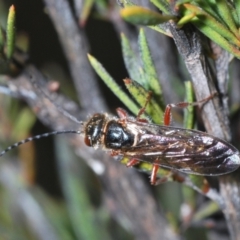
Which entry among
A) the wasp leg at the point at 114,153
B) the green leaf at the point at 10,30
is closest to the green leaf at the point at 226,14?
the green leaf at the point at 10,30

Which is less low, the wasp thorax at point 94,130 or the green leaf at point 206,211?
the wasp thorax at point 94,130

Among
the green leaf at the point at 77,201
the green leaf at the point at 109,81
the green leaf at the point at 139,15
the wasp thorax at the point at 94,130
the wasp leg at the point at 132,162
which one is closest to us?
the green leaf at the point at 139,15

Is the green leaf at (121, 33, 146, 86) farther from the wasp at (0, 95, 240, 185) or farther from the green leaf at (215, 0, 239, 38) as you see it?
the green leaf at (215, 0, 239, 38)

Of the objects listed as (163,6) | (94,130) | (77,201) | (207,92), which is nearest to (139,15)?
(163,6)

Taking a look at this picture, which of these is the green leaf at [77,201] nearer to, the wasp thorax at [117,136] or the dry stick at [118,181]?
the dry stick at [118,181]

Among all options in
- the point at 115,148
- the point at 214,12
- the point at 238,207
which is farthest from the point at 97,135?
the point at 214,12

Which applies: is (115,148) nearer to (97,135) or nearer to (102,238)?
(97,135)

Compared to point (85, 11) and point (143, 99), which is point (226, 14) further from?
point (85, 11)
